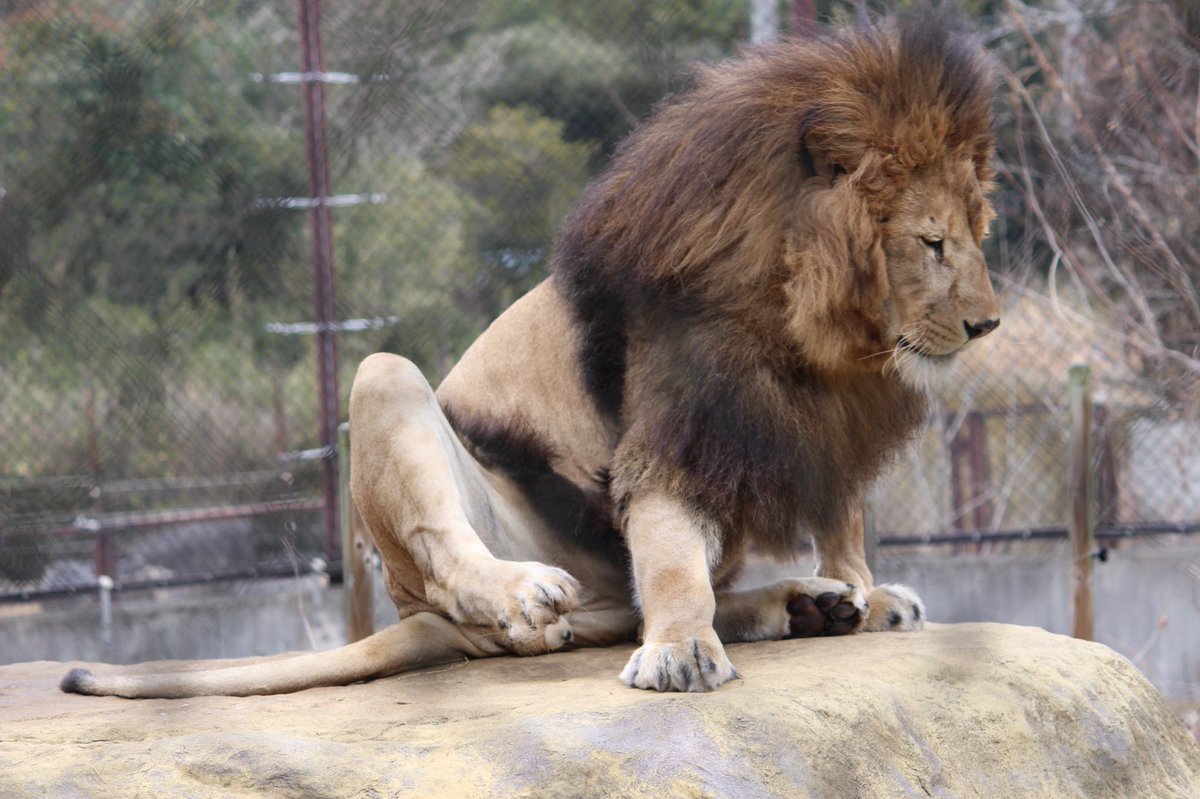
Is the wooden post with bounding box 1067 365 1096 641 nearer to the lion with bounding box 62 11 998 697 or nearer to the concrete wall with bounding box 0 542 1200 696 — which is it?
the concrete wall with bounding box 0 542 1200 696

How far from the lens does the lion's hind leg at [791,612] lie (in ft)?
8.19

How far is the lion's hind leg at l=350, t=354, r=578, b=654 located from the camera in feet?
6.88

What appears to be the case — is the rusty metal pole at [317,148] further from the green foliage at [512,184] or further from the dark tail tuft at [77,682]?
the dark tail tuft at [77,682]

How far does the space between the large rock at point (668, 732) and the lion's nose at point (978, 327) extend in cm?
55

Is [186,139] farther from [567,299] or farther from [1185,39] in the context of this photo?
[1185,39]

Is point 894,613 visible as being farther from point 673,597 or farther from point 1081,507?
point 1081,507

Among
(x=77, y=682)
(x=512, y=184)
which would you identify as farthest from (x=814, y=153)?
(x=77, y=682)

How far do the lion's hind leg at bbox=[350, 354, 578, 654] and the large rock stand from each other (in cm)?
12

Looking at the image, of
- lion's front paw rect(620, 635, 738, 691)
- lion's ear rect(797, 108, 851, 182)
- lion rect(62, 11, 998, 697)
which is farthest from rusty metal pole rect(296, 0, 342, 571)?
lion's ear rect(797, 108, 851, 182)

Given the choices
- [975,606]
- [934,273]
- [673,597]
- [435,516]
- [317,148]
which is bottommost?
[975,606]

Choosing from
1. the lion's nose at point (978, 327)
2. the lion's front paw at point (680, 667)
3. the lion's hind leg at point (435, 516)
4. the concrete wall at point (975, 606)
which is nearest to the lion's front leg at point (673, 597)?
the lion's front paw at point (680, 667)

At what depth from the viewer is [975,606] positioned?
5051mm

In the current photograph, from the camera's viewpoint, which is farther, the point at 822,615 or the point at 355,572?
the point at 355,572

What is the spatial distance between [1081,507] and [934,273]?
245cm
